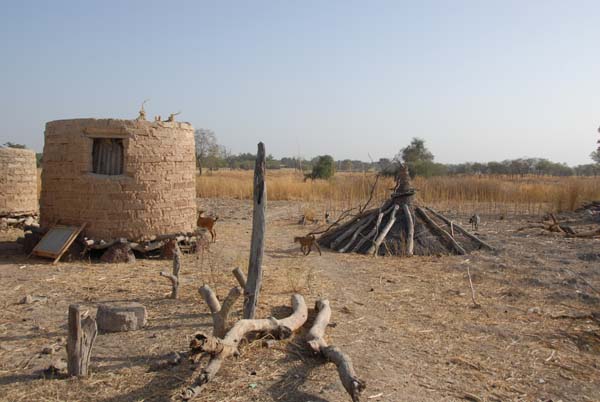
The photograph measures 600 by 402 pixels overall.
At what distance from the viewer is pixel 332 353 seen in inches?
143

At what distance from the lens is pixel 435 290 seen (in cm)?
638

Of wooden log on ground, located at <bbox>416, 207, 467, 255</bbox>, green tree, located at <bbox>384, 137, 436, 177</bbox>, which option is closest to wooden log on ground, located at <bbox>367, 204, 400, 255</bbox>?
wooden log on ground, located at <bbox>416, 207, 467, 255</bbox>

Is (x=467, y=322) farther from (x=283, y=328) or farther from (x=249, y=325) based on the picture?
(x=249, y=325)

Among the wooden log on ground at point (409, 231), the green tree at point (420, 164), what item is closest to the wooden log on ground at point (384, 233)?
the wooden log on ground at point (409, 231)

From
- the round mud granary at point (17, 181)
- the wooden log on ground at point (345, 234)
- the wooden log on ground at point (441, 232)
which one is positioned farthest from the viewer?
the round mud granary at point (17, 181)

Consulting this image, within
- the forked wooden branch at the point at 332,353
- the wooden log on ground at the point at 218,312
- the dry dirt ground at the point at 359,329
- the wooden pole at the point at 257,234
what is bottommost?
the dry dirt ground at the point at 359,329

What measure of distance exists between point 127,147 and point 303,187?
1243 cm

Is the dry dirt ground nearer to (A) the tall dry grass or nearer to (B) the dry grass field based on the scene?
(B) the dry grass field

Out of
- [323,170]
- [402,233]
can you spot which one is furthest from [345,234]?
[323,170]

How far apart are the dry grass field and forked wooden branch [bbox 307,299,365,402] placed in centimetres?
13

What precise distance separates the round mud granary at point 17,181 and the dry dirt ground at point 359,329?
229 cm

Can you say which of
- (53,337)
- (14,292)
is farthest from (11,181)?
(53,337)

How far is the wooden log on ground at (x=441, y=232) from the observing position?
8852 millimetres

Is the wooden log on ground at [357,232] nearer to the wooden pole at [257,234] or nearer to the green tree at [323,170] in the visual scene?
the wooden pole at [257,234]
